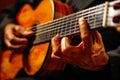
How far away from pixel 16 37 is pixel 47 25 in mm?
284

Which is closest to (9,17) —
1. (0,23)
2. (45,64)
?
(0,23)

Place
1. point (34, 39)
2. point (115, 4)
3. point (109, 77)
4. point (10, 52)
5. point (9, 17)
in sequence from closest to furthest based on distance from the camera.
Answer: point (115, 4) → point (109, 77) → point (34, 39) → point (10, 52) → point (9, 17)

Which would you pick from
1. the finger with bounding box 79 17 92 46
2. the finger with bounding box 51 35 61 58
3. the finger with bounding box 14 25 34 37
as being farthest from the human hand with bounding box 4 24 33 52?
the finger with bounding box 79 17 92 46

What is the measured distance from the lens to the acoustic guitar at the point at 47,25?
0.69m

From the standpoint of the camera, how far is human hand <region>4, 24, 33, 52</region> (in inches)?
44.2

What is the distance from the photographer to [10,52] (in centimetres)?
132

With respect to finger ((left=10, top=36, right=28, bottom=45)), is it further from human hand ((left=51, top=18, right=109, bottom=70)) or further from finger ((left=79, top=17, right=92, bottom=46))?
finger ((left=79, top=17, right=92, bottom=46))

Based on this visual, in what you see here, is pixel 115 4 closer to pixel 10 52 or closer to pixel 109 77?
pixel 109 77

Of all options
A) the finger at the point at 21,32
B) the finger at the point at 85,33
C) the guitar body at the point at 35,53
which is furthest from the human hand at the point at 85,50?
the finger at the point at 21,32

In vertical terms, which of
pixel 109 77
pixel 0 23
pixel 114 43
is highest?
pixel 0 23

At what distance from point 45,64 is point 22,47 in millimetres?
209

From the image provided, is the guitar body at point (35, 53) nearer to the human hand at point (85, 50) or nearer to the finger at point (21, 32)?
the finger at point (21, 32)

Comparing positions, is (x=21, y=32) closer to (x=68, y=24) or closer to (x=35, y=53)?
(x=35, y=53)

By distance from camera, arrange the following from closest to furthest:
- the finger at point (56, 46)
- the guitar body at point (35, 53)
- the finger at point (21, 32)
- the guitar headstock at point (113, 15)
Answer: the guitar headstock at point (113, 15) < the finger at point (56, 46) < the guitar body at point (35, 53) < the finger at point (21, 32)
